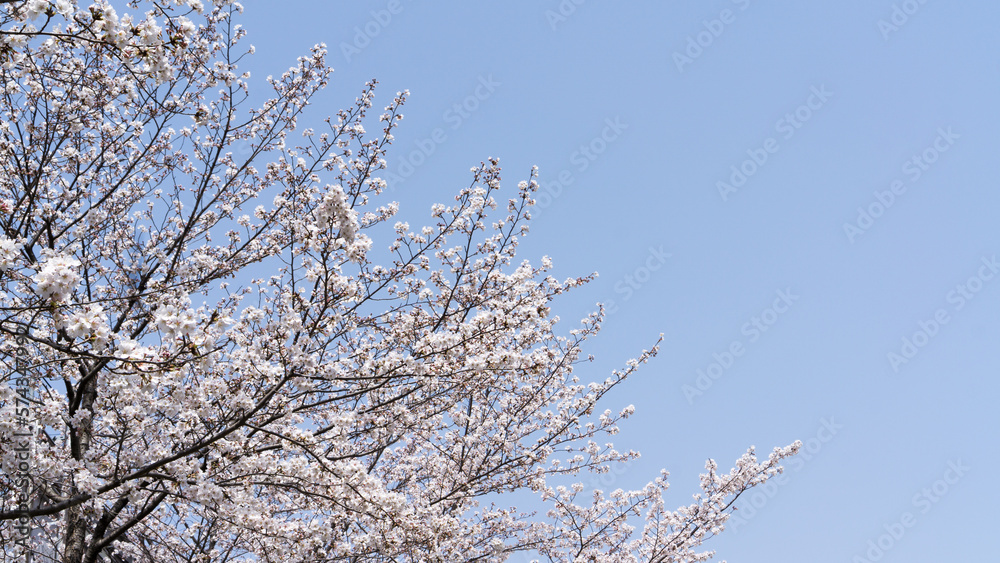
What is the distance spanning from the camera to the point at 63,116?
7.34m

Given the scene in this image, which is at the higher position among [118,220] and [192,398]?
[118,220]

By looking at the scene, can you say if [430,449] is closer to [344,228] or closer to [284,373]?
[284,373]

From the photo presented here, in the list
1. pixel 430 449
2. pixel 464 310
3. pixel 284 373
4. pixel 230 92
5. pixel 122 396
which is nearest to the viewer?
pixel 284 373

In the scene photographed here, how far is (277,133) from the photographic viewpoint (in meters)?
8.30

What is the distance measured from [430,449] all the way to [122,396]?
455cm

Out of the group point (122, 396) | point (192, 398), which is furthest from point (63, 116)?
point (192, 398)

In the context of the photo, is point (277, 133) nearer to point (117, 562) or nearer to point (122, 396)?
point (122, 396)

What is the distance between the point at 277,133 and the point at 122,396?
351 centimetres

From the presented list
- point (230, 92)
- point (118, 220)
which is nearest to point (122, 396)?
point (118, 220)

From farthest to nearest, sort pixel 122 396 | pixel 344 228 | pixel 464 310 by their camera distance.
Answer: pixel 464 310 → pixel 122 396 → pixel 344 228

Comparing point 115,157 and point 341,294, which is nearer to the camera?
point 341,294

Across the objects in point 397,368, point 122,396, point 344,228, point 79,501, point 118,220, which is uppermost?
point 118,220

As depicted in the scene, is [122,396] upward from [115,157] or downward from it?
downward

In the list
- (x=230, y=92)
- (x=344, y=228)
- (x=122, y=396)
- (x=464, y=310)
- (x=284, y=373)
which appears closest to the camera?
(x=344, y=228)
